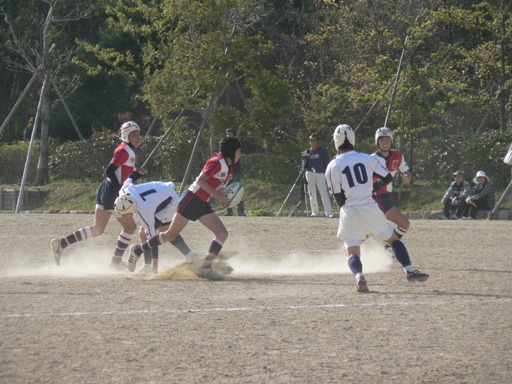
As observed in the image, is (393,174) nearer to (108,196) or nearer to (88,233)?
(108,196)

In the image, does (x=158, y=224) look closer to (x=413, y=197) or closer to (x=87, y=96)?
(x=413, y=197)

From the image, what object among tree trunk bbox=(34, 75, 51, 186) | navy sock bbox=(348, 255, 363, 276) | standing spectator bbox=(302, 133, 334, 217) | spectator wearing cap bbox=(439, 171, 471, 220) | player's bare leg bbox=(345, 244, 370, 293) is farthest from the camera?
tree trunk bbox=(34, 75, 51, 186)

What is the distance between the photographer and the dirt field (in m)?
7.25

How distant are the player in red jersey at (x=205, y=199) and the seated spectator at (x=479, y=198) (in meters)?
14.7

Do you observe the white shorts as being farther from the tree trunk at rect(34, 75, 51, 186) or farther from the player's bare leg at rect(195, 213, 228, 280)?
the tree trunk at rect(34, 75, 51, 186)

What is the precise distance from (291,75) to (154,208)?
25.9 m

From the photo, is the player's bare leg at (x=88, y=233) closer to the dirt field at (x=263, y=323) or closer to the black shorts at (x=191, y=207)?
the dirt field at (x=263, y=323)

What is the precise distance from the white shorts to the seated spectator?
15.2 metres

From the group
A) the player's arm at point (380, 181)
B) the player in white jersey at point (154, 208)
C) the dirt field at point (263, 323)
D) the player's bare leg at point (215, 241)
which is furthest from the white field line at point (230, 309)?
the player in white jersey at point (154, 208)

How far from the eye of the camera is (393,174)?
46.9 feet

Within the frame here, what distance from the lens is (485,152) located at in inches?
1199

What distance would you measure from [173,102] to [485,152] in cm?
937

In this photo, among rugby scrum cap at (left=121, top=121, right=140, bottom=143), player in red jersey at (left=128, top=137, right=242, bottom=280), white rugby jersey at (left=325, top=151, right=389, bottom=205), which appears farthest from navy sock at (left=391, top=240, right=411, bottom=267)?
rugby scrum cap at (left=121, top=121, right=140, bottom=143)

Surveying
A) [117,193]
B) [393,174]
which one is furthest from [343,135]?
[117,193]
